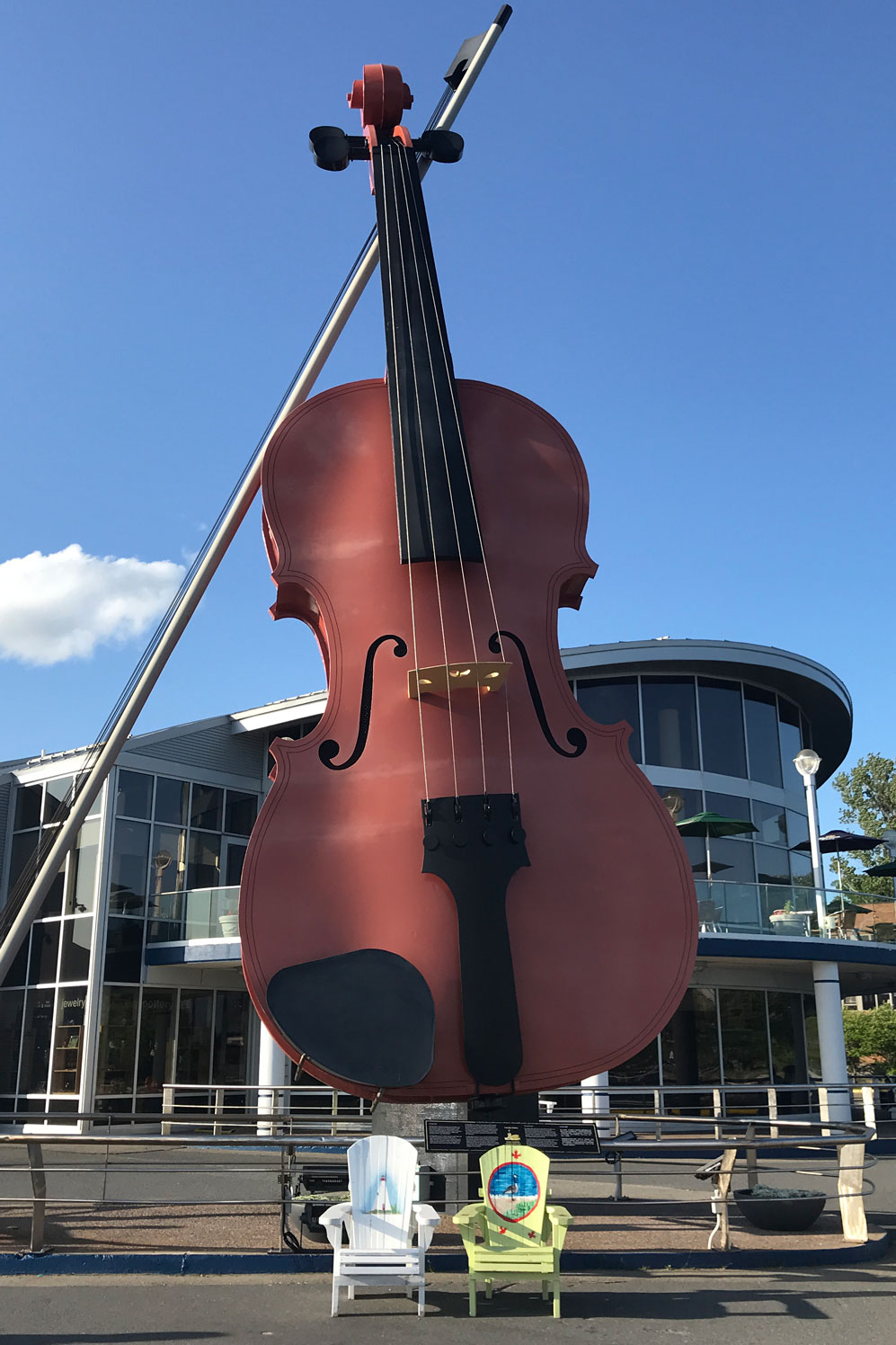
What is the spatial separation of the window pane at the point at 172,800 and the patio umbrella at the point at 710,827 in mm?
9809

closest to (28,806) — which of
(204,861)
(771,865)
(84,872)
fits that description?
(84,872)

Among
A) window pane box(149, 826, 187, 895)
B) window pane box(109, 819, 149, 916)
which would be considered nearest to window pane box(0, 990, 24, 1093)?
window pane box(109, 819, 149, 916)

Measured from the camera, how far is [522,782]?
18.4 feet

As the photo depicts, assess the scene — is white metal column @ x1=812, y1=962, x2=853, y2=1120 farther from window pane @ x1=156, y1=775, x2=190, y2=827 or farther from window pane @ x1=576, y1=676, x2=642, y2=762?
window pane @ x1=156, y1=775, x2=190, y2=827

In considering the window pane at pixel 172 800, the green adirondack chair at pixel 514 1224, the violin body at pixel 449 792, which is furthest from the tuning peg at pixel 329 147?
the window pane at pixel 172 800

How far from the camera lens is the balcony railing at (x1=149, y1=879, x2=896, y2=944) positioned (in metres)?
17.8

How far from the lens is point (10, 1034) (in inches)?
846

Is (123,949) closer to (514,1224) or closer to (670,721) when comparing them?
(670,721)

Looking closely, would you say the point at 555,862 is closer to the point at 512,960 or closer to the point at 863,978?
the point at 512,960

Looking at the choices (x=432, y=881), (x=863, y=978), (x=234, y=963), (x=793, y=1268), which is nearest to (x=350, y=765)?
(x=432, y=881)

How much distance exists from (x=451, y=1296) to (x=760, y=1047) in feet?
53.2

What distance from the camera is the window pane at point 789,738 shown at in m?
23.1

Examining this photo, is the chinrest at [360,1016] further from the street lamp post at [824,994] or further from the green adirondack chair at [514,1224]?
the street lamp post at [824,994]

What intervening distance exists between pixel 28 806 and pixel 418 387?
19.1 m
